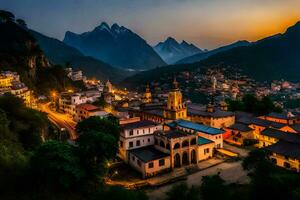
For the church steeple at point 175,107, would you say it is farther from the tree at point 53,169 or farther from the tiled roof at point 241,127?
the tree at point 53,169

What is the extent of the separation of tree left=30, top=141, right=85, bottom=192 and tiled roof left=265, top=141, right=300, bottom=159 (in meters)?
28.7

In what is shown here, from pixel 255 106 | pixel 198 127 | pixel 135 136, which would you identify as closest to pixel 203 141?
pixel 198 127

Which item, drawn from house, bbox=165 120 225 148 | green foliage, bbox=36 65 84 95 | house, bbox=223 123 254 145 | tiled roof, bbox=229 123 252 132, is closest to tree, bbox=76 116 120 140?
house, bbox=165 120 225 148

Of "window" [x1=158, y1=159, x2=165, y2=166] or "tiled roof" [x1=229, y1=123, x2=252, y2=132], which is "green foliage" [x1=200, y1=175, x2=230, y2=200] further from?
"tiled roof" [x1=229, y1=123, x2=252, y2=132]

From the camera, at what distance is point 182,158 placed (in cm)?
4144

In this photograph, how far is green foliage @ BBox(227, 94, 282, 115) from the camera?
7800 cm

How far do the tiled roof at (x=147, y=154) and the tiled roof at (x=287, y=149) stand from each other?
53.1 ft

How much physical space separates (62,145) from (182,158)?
2010 cm

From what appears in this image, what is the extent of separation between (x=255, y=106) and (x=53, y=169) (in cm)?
6694

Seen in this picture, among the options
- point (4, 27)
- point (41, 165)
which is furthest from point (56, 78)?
point (41, 165)

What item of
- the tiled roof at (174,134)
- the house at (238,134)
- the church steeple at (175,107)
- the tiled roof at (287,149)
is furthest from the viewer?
the church steeple at (175,107)

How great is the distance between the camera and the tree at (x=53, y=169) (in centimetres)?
2456

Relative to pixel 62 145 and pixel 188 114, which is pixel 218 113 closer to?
pixel 188 114

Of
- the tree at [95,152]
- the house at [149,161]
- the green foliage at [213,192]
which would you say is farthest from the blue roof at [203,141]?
the green foliage at [213,192]
